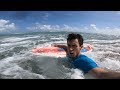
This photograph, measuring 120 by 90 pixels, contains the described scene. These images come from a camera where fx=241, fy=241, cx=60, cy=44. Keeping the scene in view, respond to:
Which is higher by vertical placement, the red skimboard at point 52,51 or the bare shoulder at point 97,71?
the red skimboard at point 52,51

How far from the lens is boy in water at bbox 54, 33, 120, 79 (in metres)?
2.98

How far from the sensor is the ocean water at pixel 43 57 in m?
3.04

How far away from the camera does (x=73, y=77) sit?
304 cm

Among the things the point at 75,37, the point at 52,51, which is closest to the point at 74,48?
the point at 75,37

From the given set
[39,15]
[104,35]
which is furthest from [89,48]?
[39,15]

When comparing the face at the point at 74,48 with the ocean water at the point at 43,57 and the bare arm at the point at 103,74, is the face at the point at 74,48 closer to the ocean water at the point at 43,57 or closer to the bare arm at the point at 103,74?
the ocean water at the point at 43,57

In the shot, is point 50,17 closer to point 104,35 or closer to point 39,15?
point 39,15

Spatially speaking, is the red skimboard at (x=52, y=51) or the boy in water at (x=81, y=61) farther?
the red skimboard at (x=52, y=51)

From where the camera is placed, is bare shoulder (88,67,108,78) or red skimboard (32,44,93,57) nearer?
bare shoulder (88,67,108,78)

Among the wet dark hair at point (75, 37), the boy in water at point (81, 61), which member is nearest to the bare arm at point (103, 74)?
the boy in water at point (81, 61)

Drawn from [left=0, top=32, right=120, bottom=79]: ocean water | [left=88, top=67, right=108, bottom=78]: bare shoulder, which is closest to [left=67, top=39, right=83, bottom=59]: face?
[left=0, top=32, right=120, bottom=79]: ocean water

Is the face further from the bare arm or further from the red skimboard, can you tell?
the bare arm

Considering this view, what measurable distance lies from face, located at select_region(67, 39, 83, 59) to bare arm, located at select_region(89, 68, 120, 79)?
0.29 meters

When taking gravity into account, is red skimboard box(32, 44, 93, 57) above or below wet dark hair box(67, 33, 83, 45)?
below
